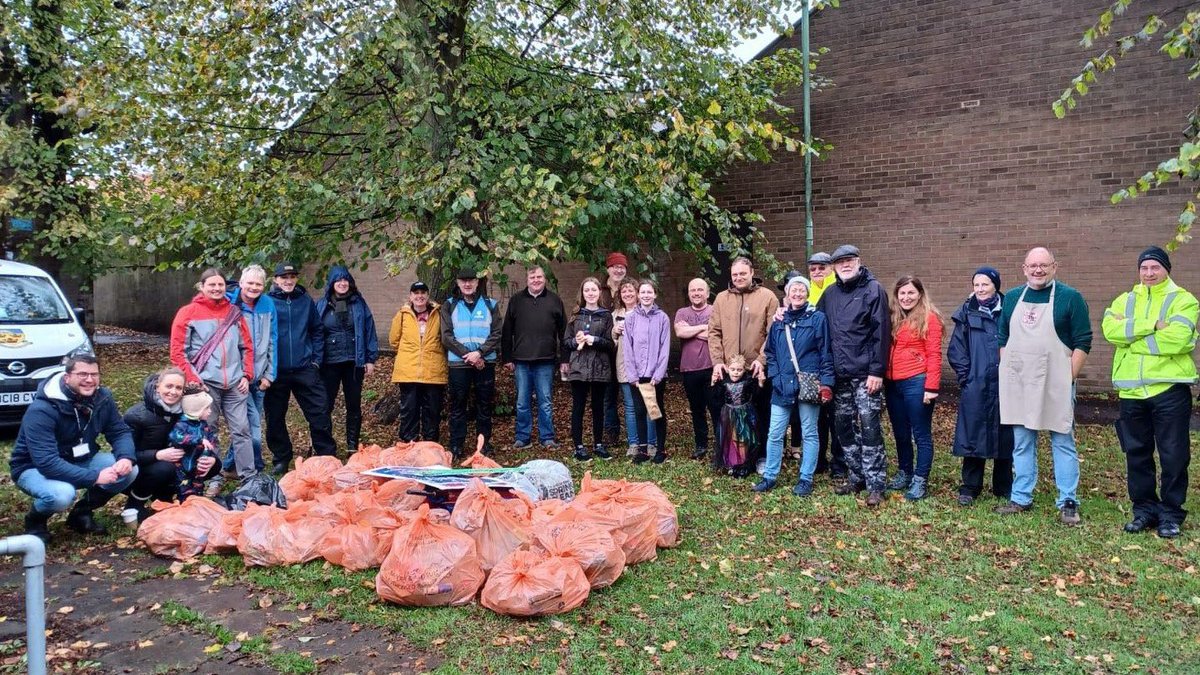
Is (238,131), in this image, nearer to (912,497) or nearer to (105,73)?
(105,73)

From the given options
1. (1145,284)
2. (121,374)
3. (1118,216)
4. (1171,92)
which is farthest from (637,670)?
(121,374)

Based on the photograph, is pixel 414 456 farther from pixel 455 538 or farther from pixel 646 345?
pixel 646 345

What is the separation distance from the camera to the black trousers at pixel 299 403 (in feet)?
24.4

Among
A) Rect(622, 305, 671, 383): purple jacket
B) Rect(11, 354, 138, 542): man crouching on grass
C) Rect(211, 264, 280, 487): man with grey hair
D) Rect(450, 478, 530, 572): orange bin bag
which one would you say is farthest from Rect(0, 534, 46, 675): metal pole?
Rect(622, 305, 671, 383): purple jacket

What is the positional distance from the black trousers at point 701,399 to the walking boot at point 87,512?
4.75 m

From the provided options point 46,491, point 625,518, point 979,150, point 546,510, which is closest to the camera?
point 625,518

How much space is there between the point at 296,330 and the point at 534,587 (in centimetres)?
414

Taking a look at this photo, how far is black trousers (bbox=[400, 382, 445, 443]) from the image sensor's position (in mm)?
8164

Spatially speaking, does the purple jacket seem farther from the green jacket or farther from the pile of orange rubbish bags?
the green jacket

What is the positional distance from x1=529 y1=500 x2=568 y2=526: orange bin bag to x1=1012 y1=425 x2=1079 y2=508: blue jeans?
3.35m

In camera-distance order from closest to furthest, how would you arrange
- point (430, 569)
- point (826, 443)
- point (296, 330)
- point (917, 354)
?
1. point (430, 569)
2. point (917, 354)
3. point (296, 330)
4. point (826, 443)

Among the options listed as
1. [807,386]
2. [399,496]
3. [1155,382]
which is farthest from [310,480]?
[1155,382]

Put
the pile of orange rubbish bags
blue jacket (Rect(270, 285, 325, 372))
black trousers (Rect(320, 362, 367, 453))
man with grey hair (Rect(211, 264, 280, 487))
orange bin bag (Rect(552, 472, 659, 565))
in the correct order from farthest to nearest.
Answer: black trousers (Rect(320, 362, 367, 453))
blue jacket (Rect(270, 285, 325, 372))
man with grey hair (Rect(211, 264, 280, 487))
orange bin bag (Rect(552, 472, 659, 565))
the pile of orange rubbish bags

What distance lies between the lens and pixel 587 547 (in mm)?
4562
